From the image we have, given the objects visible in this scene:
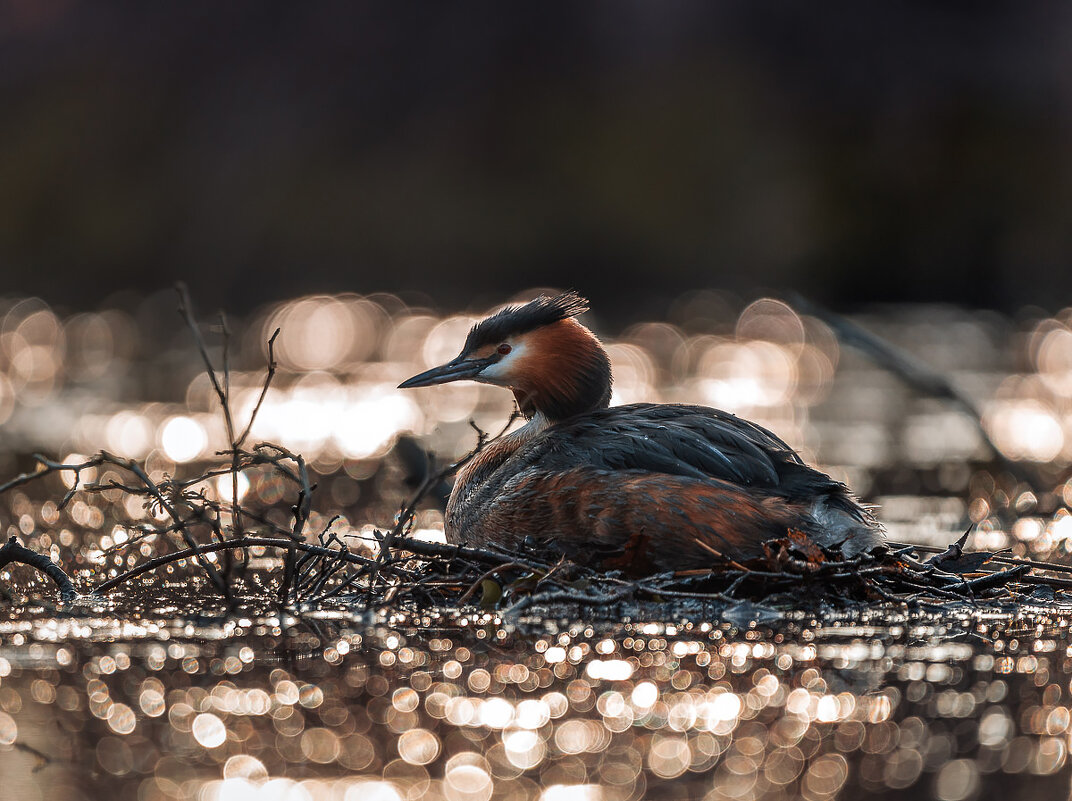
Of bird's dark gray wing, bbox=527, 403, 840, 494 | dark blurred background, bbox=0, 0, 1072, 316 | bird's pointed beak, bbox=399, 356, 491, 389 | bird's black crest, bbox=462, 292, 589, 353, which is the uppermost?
bird's black crest, bbox=462, 292, 589, 353

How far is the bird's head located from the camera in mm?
7410

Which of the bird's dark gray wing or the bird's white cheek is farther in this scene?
the bird's white cheek

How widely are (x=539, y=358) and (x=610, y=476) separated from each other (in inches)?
42.6

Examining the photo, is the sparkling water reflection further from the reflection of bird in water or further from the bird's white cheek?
the bird's white cheek

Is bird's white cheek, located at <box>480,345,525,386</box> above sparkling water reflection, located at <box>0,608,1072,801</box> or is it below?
above

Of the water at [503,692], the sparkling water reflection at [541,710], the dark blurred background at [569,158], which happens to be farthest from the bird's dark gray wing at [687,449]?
the dark blurred background at [569,158]

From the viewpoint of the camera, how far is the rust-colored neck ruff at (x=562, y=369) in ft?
24.3

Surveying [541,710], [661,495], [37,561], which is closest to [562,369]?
[661,495]

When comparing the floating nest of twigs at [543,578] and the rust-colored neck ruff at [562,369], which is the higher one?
the rust-colored neck ruff at [562,369]

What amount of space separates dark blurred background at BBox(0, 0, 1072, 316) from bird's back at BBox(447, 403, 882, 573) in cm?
1984

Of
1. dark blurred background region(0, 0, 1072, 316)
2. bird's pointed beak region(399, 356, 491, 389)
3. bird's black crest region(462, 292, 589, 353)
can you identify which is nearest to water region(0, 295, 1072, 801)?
bird's pointed beak region(399, 356, 491, 389)

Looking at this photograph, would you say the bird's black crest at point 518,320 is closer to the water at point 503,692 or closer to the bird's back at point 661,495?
the bird's back at point 661,495

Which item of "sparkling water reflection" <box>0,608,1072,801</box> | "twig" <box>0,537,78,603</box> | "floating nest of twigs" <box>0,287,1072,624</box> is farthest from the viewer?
"twig" <box>0,537,78,603</box>

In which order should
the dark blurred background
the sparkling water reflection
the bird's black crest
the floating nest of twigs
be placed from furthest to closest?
1. the dark blurred background
2. the bird's black crest
3. the floating nest of twigs
4. the sparkling water reflection
